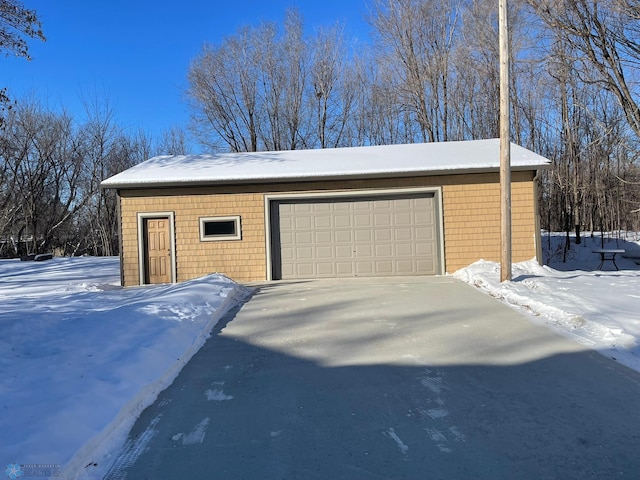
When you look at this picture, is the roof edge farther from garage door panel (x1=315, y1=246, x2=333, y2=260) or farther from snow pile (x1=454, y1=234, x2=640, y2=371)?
snow pile (x1=454, y1=234, x2=640, y2=371)

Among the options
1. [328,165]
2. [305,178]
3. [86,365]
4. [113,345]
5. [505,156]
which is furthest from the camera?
[328,165]

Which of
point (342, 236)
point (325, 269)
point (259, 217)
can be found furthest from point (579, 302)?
point (259, 217)

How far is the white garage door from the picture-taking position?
37.5 feet

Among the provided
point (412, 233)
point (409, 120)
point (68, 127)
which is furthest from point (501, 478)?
point (68, 127)

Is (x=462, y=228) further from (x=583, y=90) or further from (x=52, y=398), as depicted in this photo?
(x=583, y=90)

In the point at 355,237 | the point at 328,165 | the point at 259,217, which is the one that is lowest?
the point at 355,237

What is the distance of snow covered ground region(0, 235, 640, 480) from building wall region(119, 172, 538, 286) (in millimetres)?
1228

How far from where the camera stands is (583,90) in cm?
2047

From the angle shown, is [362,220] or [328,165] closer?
[362,220]

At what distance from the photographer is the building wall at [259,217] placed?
1120 cm

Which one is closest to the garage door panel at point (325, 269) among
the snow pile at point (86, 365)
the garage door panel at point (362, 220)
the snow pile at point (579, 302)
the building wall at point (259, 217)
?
the garage door panel at point (362, 220)

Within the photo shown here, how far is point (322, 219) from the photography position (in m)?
11.6

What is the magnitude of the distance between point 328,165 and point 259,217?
7.97 ft

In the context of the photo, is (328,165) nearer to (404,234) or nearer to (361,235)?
(361,235)
